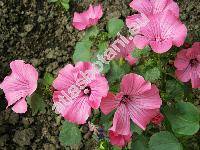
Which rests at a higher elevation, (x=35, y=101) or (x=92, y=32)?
(x=92, y=32)

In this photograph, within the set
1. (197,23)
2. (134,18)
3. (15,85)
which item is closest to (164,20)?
(134,18)

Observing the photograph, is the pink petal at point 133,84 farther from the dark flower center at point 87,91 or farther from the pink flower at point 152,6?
the pink flower at point 152,6

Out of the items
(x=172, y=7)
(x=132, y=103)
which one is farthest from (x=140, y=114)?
(x=172, y=7)

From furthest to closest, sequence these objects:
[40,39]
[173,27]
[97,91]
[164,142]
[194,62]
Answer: [40,39], [194,62], [164,142], [173,27], [97,91]

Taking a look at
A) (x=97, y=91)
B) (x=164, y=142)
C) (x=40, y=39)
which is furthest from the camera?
(x=40, y=39)

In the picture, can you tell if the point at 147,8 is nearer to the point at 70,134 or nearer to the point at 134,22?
the point at 134,22

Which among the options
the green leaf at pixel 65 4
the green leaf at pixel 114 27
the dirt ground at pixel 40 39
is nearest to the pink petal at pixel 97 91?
the green leaf at pixel 114 27
